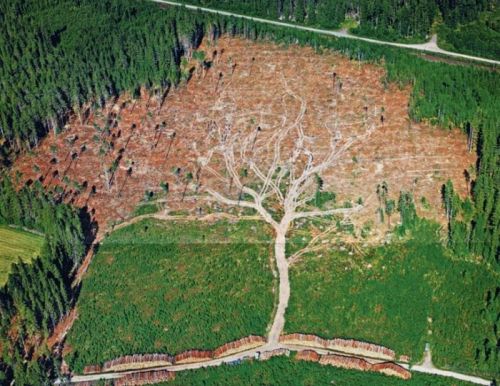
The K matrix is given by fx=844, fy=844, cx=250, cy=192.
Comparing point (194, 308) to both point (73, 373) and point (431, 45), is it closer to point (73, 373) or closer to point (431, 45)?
point (73, 373)

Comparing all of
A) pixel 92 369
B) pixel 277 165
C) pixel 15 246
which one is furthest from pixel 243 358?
pixel 15 246

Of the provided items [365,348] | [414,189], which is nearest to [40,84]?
[414,189]

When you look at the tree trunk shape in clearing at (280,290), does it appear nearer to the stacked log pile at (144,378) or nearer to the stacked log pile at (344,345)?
the stacked log pile at (344,345)

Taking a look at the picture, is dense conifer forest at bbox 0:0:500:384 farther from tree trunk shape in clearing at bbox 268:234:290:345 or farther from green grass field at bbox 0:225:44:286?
tree trunk shape in clearing at bbox 268:234:290:345

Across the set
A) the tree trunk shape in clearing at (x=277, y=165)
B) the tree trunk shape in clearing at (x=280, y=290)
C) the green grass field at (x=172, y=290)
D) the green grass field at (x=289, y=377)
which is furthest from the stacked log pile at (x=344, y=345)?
the tree trunk shape in clearing at (x=277, y=165)

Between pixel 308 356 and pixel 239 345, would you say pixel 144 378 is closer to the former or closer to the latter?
pixel 239 345

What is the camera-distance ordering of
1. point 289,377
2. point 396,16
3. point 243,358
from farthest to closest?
point 396,16 < point 243,358 < point 289,377
